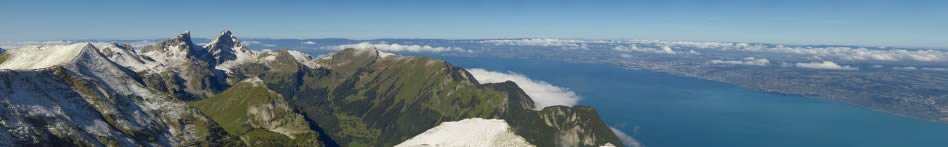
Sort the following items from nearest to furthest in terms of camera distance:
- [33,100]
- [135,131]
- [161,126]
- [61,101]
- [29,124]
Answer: [29,124]
[33,100]
[61,101]
[135,131]
[161,126]

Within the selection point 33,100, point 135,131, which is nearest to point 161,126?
point 135,131

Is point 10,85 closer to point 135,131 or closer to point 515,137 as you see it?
point 135,131

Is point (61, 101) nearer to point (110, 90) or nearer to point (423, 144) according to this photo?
point (110, 90)

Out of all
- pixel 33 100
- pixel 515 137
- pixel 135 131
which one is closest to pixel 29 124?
pixel 33 100

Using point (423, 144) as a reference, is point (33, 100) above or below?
above

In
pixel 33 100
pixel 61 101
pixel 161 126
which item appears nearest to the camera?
pixel 33 100

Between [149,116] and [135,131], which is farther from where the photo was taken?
[149,116]
